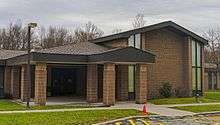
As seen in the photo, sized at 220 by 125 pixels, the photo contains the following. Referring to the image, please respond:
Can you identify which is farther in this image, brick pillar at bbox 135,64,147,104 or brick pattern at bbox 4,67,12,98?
brick pattern at bbox 4,67,12,98

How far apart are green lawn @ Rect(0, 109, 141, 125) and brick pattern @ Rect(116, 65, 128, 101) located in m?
7.41

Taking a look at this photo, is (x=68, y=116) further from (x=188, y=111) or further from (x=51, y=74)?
(x=51, y=74)

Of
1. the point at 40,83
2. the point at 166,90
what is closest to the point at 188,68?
the point at 166,90

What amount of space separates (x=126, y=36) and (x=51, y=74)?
9493 mm

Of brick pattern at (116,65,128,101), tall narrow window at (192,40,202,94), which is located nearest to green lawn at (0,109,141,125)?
brick pattern at (116,65,128,101)

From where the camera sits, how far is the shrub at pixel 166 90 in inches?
1144

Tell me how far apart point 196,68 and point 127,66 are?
701 cm

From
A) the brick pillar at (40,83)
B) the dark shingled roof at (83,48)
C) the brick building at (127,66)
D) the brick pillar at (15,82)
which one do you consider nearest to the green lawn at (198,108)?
the brick building at (127,66)

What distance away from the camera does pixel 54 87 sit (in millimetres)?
34562

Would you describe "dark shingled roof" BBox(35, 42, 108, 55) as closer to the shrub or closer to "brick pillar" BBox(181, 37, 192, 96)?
the shrub

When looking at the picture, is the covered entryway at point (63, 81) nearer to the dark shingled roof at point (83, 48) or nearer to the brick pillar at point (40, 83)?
the dark shingled roof at point (83, 48)

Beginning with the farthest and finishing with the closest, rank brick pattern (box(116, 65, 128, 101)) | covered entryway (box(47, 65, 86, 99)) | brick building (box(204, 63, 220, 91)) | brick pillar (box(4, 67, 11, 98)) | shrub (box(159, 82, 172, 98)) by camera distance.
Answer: brick building (box(204, 63, 220, 91)) → covered entryway (box(47, 65, 86, 99)) → brick pillar (box(4, 67, 11, 98)) → shrub (box(159, 82, 172, 98)) → brick pattern (box(116, 65, 128, 101))

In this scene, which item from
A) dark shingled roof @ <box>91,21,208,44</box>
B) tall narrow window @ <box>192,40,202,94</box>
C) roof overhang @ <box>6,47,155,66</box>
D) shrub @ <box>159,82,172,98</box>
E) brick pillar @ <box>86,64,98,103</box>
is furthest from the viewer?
tall narrow window @ <box>192,40,202,94</box>

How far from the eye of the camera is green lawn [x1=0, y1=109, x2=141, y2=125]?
15466 millimetres
